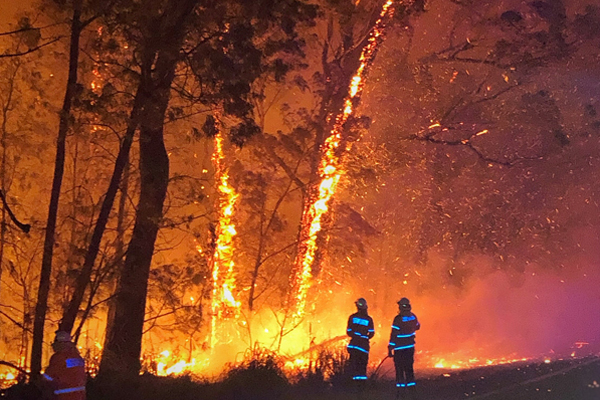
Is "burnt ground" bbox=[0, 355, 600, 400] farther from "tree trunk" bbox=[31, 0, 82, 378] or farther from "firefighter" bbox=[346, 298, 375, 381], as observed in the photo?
"tree trunk" bbox=[31, 0, 82, 378]

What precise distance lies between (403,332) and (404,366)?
21.4 inches

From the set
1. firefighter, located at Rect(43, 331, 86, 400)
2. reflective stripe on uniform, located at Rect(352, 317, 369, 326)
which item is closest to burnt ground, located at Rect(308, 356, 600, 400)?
reflective stripe on uniform, located at Rect(352, 317, 369, 326)

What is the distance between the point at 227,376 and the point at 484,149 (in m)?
13.1

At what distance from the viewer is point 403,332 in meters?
10.8

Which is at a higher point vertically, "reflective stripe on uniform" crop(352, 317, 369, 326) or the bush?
"reflective stripe on uniform" crop(352, 317, 369, 326)

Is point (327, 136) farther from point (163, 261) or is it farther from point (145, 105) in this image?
point (145, 105)

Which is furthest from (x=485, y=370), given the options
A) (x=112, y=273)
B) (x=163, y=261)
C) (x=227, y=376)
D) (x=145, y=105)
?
(x=145, y=105)

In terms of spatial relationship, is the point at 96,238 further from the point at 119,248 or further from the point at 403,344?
the point at 403,344

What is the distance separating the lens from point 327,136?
17.6 m

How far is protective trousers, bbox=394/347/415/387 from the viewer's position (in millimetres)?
10680

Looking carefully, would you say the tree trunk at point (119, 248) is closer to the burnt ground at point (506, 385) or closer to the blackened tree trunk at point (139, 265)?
the blackened tree trunk at point (139, 265)

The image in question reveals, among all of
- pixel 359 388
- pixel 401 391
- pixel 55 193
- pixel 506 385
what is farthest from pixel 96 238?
pixel 506 385

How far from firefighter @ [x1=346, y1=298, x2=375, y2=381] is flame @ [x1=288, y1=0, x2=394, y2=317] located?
7262mm

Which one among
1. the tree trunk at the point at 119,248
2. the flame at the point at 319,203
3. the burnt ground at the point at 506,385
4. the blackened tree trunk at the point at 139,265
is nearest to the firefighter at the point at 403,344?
the burnt ground at the point at 506,385
